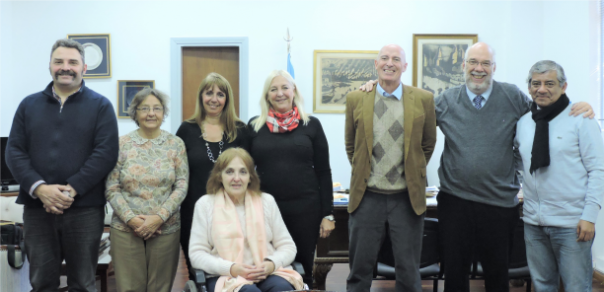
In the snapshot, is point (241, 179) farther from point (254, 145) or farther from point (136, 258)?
point (136, 258)

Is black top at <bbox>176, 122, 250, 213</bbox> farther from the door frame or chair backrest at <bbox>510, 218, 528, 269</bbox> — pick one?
the door frame

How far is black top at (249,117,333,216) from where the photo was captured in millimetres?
2527

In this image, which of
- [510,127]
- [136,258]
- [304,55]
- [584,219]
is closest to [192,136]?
[136,258]

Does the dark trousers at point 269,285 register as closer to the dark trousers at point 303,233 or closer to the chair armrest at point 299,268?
the chair armrest at point 299,268

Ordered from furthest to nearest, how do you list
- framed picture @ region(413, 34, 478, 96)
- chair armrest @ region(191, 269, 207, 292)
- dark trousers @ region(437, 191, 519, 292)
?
framed picture @ region(413, 34, 478, 96) < dark trousers @ region(437, 191, 519, 292) < chair armrest @ region(191, 269, 207, 292)

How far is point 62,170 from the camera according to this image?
2.37 meters

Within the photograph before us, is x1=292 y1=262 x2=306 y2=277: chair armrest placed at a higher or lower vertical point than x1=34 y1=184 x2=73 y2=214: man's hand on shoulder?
lower

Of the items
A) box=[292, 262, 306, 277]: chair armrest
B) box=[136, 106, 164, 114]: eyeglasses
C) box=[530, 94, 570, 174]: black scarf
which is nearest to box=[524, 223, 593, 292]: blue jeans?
box=[530, 94, 570, 174]: black scarf

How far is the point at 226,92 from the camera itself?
8.70 ft

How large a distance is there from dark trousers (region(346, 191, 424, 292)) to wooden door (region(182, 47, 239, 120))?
369 centimetres

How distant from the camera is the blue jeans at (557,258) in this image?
2.27 metres

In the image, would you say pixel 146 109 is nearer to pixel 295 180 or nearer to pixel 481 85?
pixel 295 180

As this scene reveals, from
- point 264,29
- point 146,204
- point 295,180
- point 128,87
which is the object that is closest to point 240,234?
point 295,180

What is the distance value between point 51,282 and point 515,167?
2.42 meters
